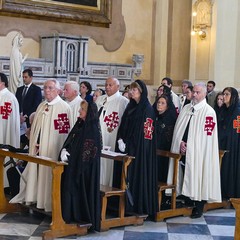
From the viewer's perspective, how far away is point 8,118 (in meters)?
8.31

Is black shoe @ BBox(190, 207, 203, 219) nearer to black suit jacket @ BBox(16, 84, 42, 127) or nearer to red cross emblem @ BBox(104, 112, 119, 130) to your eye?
red cross emblem @ BBox(104, 112, 119, 130)

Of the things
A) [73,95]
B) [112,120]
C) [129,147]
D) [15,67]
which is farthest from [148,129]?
[15,67]

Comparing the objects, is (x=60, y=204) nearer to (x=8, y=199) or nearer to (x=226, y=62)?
(x=8, y=199)

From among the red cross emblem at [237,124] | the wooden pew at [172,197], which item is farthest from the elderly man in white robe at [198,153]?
the red cross emblem at [237,124]

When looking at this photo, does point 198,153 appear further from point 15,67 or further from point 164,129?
point 15,67

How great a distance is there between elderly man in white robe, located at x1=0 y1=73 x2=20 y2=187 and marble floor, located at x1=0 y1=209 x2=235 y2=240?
1.42 metres

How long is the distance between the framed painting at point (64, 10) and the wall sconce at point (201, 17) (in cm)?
232

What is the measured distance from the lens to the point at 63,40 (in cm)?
1234

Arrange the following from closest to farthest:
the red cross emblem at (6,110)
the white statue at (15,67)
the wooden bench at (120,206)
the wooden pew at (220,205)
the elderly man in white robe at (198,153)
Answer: the wooden bench at (120,206), the elderly man in white robe at (198,153), the wooden pew at (220,205), the red cross emblem at (6,110), the white statue at (15,67)

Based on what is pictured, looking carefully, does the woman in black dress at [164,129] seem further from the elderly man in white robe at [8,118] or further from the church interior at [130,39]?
the church interior at [130,39]

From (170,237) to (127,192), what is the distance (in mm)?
739

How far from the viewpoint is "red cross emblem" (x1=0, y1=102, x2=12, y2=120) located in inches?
325

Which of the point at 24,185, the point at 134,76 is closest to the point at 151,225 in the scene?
the point at 24,185

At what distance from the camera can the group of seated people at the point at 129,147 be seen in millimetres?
6383
